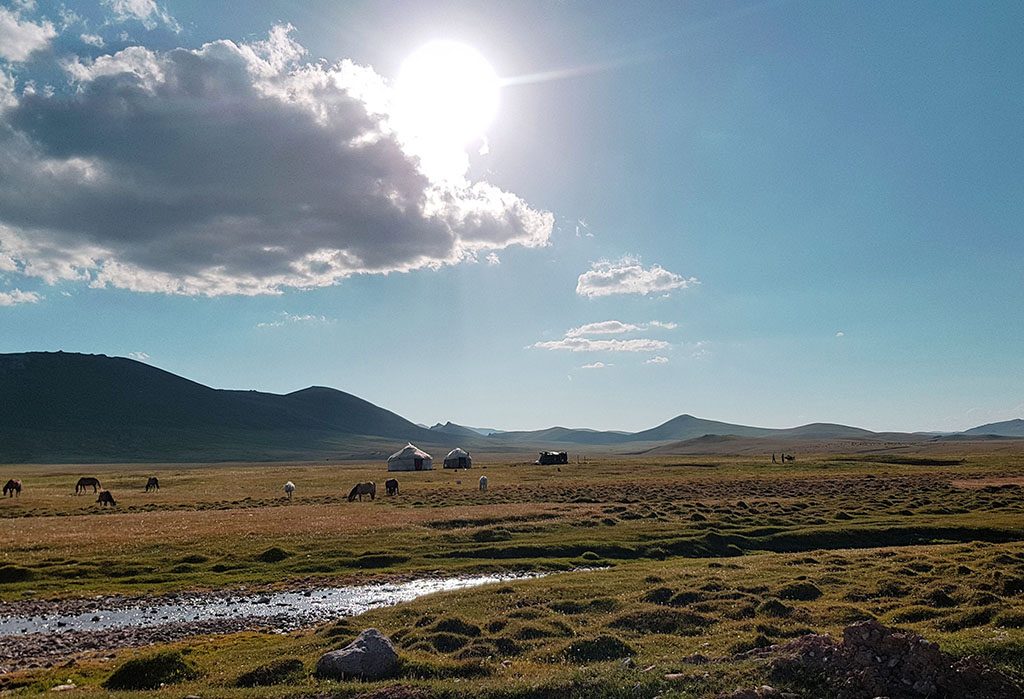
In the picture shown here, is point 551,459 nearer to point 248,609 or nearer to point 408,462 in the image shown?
point 408,462

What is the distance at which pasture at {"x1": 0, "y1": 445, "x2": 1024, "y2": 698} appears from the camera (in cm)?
1719

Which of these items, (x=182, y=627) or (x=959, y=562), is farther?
(x=959, y=562)

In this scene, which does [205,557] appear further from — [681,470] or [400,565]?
[681,470]

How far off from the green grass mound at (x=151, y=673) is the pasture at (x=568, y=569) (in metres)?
0.49

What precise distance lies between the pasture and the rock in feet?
1.56

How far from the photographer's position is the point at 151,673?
1708cm

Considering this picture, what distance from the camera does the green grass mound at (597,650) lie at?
1812cm

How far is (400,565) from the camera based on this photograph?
3431 cm

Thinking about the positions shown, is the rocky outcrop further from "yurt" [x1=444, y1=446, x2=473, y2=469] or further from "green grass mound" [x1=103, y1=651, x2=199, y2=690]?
"yurt" [x1=444, y1=446, x2=473, y2=469]

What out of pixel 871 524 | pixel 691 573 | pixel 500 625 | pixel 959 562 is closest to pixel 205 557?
pixel 500 625

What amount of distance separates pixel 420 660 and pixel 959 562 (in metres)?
23.4

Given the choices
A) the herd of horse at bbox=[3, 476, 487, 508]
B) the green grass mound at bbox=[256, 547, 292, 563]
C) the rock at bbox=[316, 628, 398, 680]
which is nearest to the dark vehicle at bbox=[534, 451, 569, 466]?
the herd of horse at bbox=[3, 476, 487, 508]

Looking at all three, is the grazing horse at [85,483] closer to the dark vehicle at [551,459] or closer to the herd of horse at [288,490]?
the herd of horse at [288,490]

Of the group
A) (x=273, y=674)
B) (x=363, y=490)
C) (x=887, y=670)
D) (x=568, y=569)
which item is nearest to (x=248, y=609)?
(x=273, y=674)
